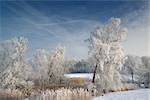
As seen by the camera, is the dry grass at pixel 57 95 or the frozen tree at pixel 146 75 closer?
the dry grass at pixel 57 95

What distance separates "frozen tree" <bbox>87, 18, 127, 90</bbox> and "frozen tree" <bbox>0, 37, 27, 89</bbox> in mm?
710

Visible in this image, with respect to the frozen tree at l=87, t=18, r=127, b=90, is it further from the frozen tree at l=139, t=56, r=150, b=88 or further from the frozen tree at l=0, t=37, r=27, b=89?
the frozen tree at l=0, t=37, r=27, b=89

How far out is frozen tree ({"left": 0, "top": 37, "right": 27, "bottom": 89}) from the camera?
2.79 metres

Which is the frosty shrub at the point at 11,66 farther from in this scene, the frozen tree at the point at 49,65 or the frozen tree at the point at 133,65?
the frozen tree at the point at 133,65

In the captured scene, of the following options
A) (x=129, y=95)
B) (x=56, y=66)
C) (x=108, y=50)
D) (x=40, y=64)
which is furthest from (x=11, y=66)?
(x=129, y=95)

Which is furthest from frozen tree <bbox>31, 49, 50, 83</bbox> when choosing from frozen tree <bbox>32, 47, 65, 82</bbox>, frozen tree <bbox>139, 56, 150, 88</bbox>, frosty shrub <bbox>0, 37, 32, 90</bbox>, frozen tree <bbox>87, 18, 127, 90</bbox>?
frozen tree <bbox>139, 56, 150, 88</bbox>

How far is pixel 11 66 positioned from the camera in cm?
280

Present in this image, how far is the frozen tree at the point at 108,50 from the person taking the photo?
3006mm

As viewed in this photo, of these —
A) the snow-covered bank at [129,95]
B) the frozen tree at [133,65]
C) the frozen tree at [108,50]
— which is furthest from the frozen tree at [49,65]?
the frozen tree at [133,65]

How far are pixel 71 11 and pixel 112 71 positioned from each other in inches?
28.5

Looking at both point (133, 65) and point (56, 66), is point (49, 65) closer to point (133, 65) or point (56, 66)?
point (56, 66)

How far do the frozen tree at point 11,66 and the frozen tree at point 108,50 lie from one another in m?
0.71

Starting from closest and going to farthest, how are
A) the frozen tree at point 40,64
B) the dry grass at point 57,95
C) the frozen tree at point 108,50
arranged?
the dry grass at point 57,95 < the frozen tree at point 40,64 < the frozen tree at point 108,50

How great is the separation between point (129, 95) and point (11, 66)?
119cm
